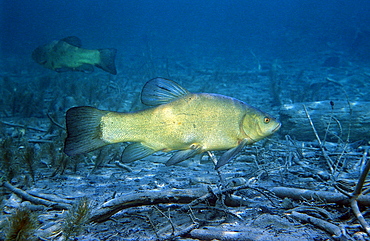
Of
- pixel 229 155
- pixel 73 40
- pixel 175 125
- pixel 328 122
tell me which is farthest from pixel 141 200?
pixel 73 40

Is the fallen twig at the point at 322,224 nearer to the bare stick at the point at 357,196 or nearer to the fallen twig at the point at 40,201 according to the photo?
the bare stick at the point at 357,196

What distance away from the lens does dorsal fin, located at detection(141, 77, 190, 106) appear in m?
2.42

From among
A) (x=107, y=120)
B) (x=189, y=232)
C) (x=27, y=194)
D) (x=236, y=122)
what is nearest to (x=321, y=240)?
(x=189, y=232)

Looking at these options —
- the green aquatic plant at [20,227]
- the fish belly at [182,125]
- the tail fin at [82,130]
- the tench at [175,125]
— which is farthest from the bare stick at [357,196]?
the green aquatic plant at [20,227]

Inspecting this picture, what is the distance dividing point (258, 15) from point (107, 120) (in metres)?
126

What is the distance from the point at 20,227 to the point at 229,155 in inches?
69.1

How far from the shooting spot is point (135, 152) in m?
2.37

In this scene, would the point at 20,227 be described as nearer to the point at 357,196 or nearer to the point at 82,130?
the point at 82,130

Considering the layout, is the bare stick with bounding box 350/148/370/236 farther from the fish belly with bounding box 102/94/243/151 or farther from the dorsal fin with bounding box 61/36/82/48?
the dorsal fin with bounding box 61/36/82/48

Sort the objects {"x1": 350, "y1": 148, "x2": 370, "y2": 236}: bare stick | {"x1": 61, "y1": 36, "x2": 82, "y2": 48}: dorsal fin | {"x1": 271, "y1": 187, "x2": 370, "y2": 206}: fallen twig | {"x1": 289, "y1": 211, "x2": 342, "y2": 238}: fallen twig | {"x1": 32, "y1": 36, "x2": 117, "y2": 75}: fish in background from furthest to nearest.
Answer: {"x1": 32, "y1": 36, "x2": 117, "y2": 75}: fish in background < {"x1": 61, "y1": 36, "x2": 82, "y2": 48}: dorsal fin < {"x1": 271, "y1": 187, "x2": 370, "y2": 206}: fallen twig < {"x1": 289, "y1": 211, "x2": 342, "y2": 238}: fallen twig < {"x1": 350, "y1": 148, "x2": 370, "y2": 236}: bare stick

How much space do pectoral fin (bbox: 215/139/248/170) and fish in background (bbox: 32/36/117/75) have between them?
5814 millimetres

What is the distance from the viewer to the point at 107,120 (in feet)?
7.64

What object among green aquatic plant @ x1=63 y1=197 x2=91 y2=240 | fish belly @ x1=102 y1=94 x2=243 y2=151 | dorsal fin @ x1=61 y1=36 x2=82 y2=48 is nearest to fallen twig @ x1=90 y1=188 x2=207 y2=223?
green aquatic plant @ x1=63 y1=197 x2=91 y2=240

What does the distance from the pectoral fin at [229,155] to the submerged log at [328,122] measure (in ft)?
13.4
